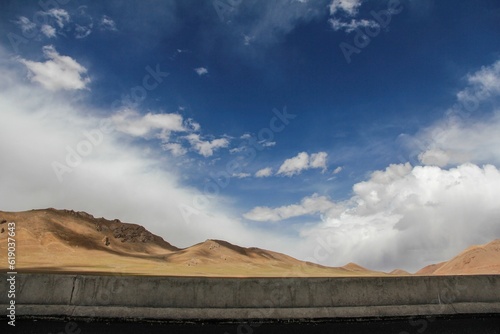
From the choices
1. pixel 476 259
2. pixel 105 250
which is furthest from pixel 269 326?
pixel 476 259

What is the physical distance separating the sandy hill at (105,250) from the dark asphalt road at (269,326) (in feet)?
166

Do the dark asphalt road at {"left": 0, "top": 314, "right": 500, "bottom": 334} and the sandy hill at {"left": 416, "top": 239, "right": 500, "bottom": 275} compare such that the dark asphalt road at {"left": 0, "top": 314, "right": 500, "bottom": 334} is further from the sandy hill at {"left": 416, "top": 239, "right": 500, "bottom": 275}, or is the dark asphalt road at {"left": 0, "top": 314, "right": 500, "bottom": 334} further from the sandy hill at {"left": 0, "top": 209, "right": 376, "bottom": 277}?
the sandy hill at {"left": 416, "top": 239, "right": 500, "bottom": 275}

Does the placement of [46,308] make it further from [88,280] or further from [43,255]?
[43,255]

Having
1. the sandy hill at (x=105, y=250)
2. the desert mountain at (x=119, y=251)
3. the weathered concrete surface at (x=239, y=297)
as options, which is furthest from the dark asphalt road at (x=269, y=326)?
the desert mountain at (x=119, y=251)

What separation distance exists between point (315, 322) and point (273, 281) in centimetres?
101

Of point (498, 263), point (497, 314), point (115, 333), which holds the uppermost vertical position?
point (498, 263)

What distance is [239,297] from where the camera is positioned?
6824mm

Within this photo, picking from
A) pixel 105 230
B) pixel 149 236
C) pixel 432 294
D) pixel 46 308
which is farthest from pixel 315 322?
pixel 149 236

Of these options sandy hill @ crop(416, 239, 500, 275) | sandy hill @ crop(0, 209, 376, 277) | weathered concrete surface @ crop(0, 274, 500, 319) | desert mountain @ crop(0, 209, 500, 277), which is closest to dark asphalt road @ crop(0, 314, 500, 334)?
weathered concrete surface @ crop(0, 274, 500, 319)

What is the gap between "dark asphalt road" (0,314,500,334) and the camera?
5926 mm

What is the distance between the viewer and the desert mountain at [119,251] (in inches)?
2763

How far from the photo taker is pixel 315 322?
6.51 metres

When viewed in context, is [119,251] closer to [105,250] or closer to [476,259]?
[105,250]

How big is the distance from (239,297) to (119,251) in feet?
323
